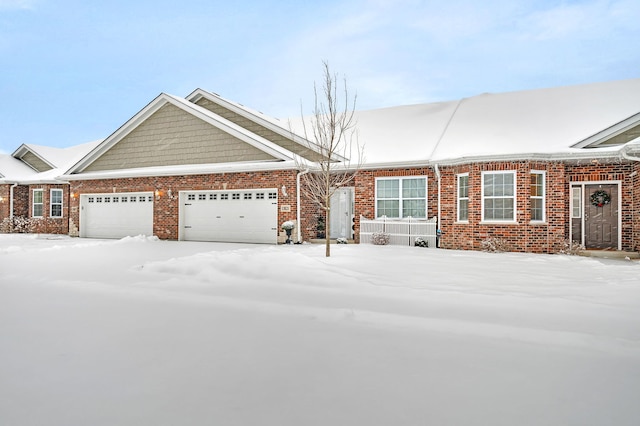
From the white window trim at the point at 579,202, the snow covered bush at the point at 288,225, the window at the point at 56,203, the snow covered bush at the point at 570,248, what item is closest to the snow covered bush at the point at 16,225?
the window at the point at 56,203

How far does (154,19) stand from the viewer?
107 meters

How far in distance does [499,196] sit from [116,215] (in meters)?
16.7

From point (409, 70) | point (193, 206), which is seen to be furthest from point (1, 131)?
point (193, 206)

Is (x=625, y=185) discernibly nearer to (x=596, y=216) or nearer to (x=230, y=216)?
(x=596, y=216)

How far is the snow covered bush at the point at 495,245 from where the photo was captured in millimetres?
11641

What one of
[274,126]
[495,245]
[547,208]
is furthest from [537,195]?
[274,126]

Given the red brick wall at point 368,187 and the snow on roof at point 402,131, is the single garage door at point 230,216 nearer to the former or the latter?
the red brick wall at point 368,187

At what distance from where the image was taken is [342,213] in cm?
1602

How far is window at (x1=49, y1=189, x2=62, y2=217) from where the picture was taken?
20.9 meters

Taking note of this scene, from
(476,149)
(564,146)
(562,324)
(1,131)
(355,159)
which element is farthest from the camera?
(1,131)

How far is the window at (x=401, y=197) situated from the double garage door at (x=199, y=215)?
422cm

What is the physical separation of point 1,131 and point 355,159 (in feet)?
597

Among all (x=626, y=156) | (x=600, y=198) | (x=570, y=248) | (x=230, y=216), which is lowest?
(x=570, y=248)

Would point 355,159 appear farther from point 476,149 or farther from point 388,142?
point 476,149
